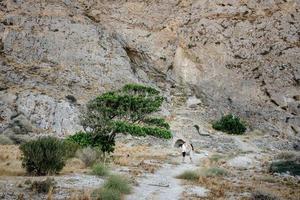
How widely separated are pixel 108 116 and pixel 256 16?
47.2 m

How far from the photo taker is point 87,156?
2344 cm

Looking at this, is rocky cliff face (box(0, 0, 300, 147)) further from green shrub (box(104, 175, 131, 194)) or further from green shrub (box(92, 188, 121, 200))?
green shrub (box(92, 188, 121, 200))

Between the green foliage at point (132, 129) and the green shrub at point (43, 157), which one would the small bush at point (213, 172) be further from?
the green shrub at point (43, 157)

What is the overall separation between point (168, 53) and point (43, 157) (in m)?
48.0

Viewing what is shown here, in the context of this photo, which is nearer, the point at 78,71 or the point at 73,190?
the point at 73,190

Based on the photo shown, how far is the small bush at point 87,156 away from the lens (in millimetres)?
23297

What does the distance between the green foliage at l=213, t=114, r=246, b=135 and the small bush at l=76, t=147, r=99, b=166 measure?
3018 cm

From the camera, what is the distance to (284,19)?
65.3 meters

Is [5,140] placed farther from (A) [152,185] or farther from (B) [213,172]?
(A) [152,185]

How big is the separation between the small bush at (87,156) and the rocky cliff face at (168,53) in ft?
80.0

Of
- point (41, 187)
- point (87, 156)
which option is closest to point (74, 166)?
point (87, 156)

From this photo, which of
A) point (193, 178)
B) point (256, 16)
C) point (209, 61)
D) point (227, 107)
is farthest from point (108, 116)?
point (256, 16)

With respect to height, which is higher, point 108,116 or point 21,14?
point 21,14

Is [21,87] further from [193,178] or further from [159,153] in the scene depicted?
[193,178]
